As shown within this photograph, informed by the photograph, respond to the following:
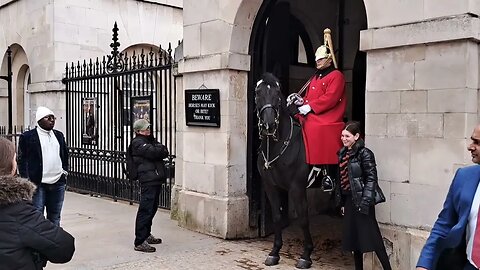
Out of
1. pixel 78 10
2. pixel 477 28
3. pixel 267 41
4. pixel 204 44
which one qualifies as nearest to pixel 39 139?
pixel 204 44

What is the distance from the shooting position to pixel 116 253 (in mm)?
6406

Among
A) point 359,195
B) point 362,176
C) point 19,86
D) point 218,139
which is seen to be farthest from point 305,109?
point 19,86

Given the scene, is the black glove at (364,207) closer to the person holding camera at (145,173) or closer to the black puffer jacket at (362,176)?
the black puffer jacket at (362,176)

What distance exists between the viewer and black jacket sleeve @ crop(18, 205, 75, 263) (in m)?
2.58

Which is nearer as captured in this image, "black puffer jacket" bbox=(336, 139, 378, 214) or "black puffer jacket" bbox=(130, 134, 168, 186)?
"black puffer jacket" bbox=(336, 139, 378, 214)

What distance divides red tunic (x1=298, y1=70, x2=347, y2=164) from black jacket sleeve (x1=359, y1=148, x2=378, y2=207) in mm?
798

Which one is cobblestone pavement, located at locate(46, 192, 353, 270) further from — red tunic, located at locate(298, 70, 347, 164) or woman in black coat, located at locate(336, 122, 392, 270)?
red tunic, located at locate(298, 70, 347, 164)

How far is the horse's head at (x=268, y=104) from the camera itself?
562 cm

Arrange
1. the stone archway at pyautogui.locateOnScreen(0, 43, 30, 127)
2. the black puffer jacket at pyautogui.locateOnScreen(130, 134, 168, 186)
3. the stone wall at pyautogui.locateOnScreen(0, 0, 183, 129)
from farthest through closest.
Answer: the stone archway at pyautogui.locateOnScreen(0, 43, 30, 127), the stone wall at pyautogui.locateOnScreen(0, 0, 183, 129), the black puffer jacket at pyautogui.locateOnScreen(130, 134, 168, 186)

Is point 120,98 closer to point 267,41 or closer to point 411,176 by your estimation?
point 267,41

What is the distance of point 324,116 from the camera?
5.84 m

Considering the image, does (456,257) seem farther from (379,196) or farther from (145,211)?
(145,211)

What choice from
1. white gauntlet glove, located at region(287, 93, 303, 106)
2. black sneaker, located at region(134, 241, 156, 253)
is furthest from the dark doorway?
black sneaker, located at region(134, 241, 156, 253)

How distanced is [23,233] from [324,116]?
12.9 feet
